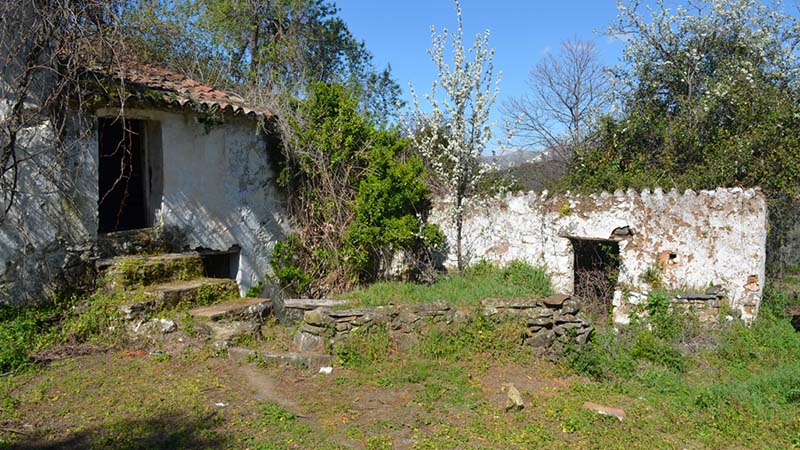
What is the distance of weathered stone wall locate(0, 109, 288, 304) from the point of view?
6965mm

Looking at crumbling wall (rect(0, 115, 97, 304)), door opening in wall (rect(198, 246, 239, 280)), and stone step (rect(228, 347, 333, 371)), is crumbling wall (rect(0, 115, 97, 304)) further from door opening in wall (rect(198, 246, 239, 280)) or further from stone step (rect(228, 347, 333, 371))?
stone step (rect(228, 347, 333, 371))

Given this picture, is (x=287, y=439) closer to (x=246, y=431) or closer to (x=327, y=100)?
(x=246, y=431)

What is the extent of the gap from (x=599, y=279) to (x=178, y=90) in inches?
295

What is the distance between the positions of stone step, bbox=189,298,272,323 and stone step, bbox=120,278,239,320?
0.15 meters

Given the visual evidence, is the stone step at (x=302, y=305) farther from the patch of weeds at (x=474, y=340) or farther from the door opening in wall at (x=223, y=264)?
the door opening in wall at (x=223, y=264)

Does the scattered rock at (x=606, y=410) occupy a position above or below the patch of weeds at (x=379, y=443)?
below

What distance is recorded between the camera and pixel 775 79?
11875mm

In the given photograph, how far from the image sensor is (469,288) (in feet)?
27.4

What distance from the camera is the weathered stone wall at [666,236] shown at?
8727mm

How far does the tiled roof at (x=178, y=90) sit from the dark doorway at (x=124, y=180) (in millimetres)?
792

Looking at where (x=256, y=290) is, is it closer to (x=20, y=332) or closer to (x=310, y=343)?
(x=310, y=343)

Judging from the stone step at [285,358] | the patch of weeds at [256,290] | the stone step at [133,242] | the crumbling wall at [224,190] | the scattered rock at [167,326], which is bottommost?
the stone step at [285,358]

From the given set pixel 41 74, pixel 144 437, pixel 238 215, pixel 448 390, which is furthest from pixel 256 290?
pixel 144 437

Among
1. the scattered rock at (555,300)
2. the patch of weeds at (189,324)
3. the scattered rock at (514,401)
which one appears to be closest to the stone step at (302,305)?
the patch of weeds at (189,324)
